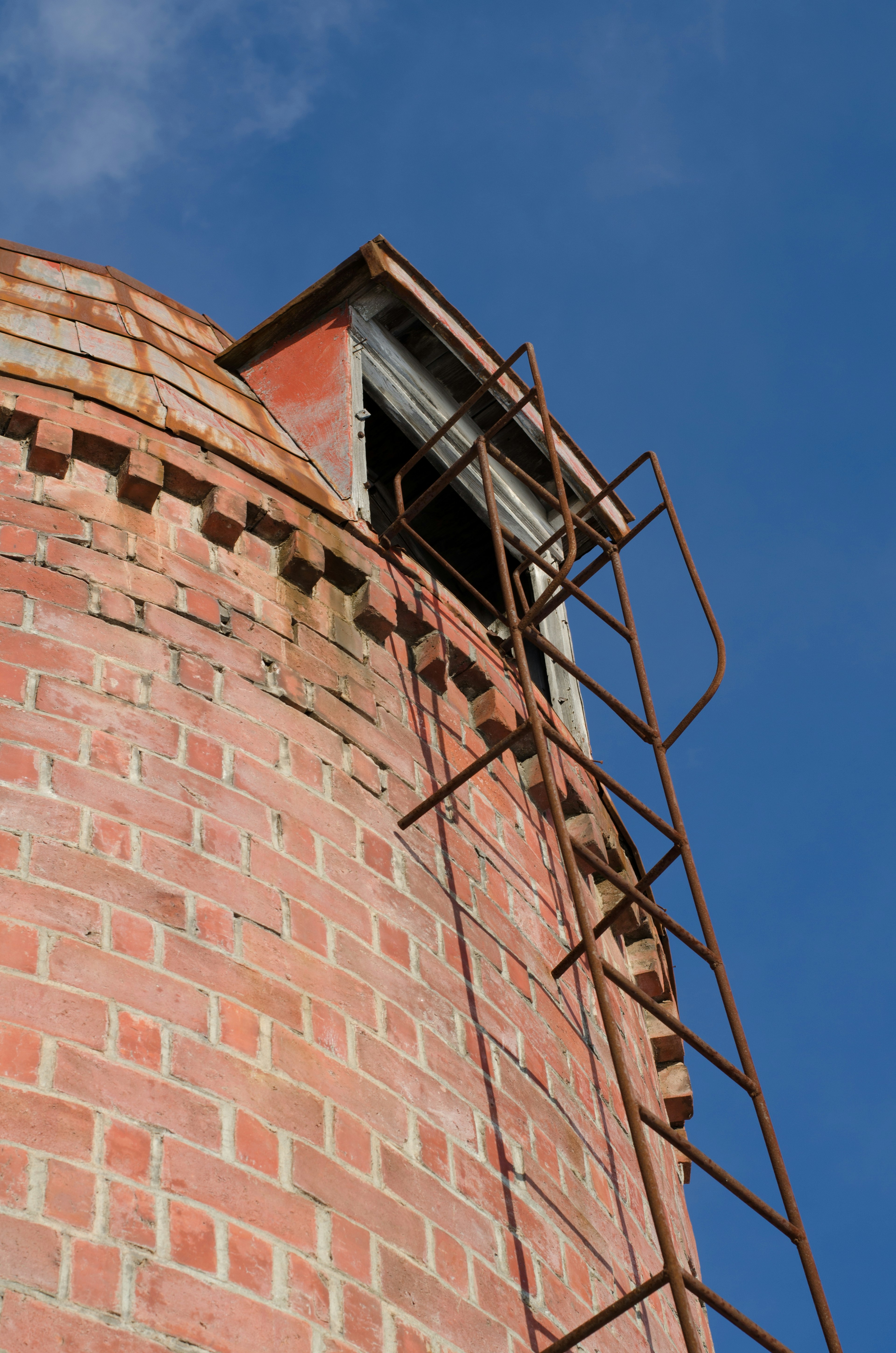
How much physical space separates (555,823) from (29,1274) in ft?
5.44

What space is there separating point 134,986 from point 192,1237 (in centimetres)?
48

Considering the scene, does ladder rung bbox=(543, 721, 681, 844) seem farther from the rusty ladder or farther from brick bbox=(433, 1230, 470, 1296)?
brick bbox=(433, 1230, 470, 1296)

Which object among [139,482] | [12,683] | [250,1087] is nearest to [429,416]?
[139,482]

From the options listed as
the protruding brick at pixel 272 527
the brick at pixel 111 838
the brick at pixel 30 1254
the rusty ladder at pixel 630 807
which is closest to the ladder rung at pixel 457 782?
the rusty ladder at pixel 630 807

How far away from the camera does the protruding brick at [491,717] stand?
4.73 metres

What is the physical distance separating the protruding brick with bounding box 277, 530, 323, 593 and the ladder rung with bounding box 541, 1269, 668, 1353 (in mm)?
2016

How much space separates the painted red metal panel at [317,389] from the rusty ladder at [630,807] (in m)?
0.24

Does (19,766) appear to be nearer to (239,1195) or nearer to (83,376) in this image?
(239,1195)

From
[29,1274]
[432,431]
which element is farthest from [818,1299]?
Result: [432,431]

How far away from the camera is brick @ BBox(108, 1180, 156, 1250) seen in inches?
100

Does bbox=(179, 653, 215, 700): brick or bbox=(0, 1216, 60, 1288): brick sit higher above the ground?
bbox=(179, 653, 215, 700): brick

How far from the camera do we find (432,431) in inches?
237

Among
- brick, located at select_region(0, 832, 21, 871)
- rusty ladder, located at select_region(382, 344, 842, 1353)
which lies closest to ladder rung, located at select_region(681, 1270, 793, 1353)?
rusty ladder, located at select_region(382, 344, 842, 1353)

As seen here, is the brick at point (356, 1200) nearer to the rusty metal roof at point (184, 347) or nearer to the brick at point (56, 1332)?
the brick at point (56, 1332)
